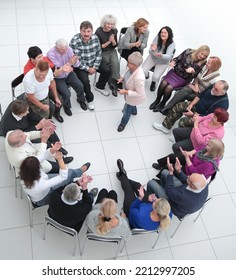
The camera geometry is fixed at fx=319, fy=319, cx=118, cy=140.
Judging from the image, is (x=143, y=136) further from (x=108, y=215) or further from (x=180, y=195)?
(x=108, y=215)

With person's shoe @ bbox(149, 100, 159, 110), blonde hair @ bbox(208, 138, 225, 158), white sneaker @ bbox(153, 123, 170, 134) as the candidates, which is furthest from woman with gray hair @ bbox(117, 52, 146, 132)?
blonde hair @ bbox(208, 138, 225, 158)

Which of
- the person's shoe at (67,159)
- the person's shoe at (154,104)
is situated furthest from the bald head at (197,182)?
the person's shoe at (154,104)

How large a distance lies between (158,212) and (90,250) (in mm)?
1089

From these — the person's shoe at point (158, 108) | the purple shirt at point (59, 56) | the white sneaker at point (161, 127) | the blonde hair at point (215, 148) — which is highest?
the blonde hair at point (215, 148)

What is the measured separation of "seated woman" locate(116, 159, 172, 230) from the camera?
3.12m

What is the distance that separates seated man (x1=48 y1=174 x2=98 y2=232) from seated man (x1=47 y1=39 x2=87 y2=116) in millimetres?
1783

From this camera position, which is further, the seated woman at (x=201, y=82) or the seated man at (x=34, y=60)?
the seated woman at (x=201, y=82)

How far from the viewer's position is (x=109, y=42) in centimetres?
490

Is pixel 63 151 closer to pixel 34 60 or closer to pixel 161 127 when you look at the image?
pixel 34 60

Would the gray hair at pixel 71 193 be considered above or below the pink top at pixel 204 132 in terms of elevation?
below

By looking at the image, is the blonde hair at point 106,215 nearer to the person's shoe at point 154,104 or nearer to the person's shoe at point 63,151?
the person's shoe at point 63,151

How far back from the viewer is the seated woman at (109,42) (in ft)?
15.5

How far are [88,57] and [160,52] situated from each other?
3.73 feet
